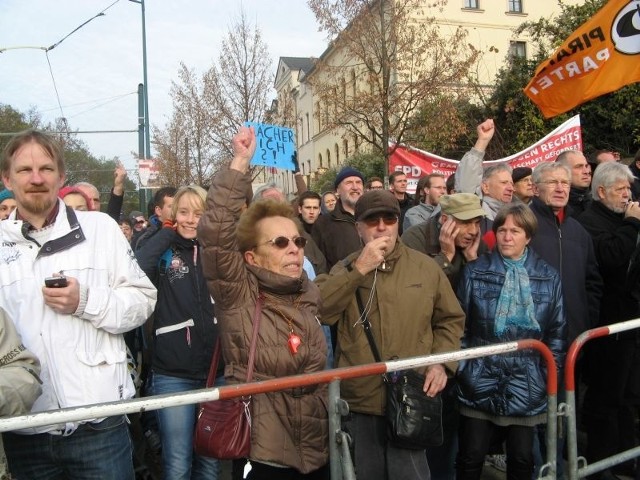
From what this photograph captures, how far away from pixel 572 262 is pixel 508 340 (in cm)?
102

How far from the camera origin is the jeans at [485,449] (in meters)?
3.39

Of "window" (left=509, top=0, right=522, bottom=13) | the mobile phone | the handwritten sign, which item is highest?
"window" (left=509, top=0, right=522, bottom=13)

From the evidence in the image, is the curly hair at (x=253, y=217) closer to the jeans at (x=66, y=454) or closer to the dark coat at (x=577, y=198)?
Result: the jeans at (x=66, y=454)

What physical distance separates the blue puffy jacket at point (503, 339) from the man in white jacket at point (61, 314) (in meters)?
1.96

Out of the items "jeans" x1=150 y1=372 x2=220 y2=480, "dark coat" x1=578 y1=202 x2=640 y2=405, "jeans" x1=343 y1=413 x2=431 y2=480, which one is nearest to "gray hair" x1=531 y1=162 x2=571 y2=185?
"dark coat" x1=578 y1=202 x2=640 y2=405

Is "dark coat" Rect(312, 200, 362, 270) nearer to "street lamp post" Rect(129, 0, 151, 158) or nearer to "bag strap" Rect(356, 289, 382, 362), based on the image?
"bag strap" Rect(356, 289, 382, 362)

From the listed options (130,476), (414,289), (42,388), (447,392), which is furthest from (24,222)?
(447,392)

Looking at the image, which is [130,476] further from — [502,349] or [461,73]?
[461,73]

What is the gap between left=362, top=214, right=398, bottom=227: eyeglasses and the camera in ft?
10.6

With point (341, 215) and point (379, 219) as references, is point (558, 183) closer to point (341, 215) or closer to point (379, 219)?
point (379, 219)

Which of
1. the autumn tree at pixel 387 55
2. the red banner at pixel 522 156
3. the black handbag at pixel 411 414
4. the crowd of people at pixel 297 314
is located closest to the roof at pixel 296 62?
the autumn tree at pixel 387 55

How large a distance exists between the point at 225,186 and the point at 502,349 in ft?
5.26

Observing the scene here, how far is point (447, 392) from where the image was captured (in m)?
3.62

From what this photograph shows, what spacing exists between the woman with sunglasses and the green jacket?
1.22ft
